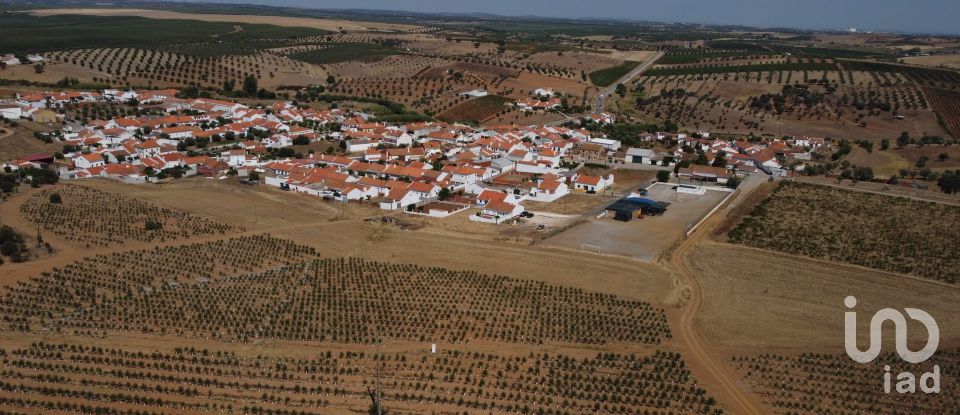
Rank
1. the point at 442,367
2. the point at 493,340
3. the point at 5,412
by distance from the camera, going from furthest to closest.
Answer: the point at 493,340, the point at 442,367, the point at 5,412

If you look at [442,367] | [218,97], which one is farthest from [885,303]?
[218,97]

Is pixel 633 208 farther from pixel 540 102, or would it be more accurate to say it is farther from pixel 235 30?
pixel 235 30

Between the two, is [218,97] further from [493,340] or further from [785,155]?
[493,340]

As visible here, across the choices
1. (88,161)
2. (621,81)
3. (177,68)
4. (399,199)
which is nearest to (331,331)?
(399,199)

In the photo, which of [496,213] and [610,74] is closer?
[496,213]

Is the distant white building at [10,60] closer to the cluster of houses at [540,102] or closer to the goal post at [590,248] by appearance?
the cluster of houses at [540,102]
